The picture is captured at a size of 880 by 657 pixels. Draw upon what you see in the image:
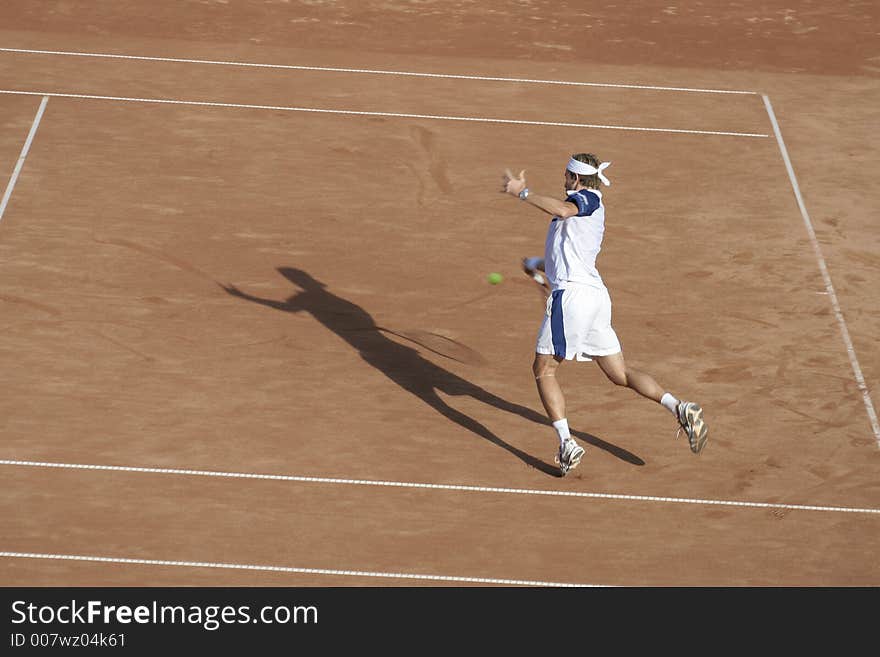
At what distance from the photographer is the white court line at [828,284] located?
12.8 metres

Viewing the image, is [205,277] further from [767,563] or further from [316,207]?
[767,563]

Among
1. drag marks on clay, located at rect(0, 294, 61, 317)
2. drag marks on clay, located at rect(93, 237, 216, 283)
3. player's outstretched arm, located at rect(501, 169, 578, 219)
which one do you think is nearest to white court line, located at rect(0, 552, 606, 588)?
player's outstretched arm, located at rect(501, 169, 578, 219)

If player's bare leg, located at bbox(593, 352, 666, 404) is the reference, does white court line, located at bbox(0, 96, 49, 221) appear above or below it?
above

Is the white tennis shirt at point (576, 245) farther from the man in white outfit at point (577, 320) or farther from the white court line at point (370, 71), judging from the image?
the white court line at point (370, 71)

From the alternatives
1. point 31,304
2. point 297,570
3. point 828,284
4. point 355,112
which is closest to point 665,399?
point 297,570

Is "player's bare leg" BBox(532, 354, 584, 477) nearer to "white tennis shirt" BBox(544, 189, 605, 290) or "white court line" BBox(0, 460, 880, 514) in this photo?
"white court line" BBox(0, 460, 880, 514)

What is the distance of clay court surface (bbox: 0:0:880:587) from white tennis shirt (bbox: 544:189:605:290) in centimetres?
143

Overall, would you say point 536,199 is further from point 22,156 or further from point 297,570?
point 22,156

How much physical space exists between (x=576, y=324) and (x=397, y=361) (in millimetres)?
2422

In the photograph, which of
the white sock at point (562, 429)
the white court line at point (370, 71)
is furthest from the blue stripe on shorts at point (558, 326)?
the white court line at point (370, 71)

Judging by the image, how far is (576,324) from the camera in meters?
11.4

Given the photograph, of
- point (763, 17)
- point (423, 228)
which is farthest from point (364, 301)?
point (763, 17)

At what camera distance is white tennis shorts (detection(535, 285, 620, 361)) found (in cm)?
1138

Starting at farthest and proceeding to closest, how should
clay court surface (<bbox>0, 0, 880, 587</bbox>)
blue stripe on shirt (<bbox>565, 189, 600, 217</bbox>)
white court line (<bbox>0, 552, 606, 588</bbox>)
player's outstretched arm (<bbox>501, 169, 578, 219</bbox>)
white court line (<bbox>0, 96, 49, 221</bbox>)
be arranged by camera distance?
white court line (<bbox>0, 96, 49, 221</bbox>) < blue stripe on shirt (<bbox>565, 189, 600, 217</bbox>) < clay court surface (<bbox>0, 0, 880, 587</bbox>) < player's outstretched arm (<bbox>501, 169, 578, 219</bbox>) < white court line (<bbox>0, 552, 606, 588</bbox>)
